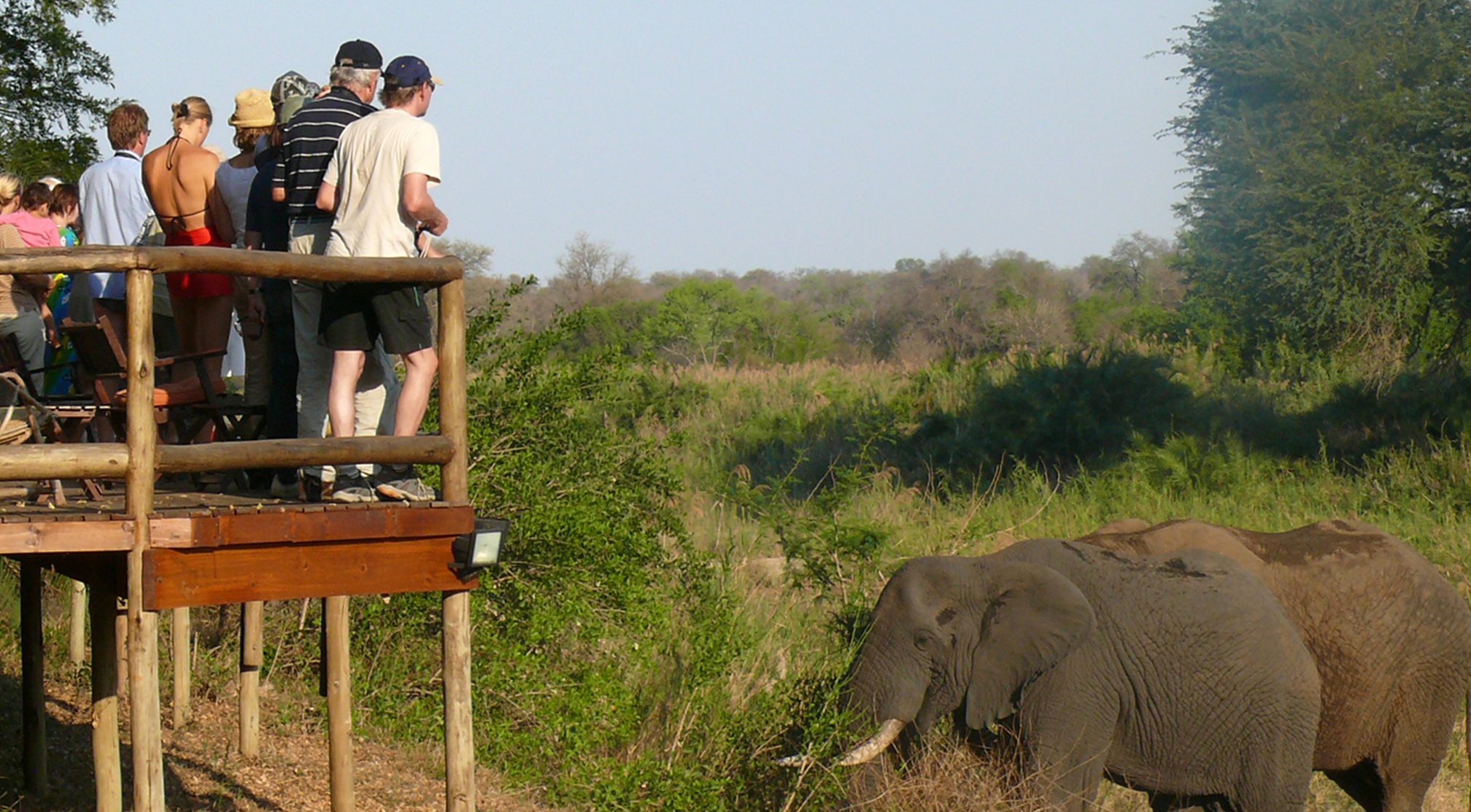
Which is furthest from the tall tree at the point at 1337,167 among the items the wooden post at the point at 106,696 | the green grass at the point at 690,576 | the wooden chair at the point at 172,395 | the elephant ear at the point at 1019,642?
the wooden post at the point at 106,696

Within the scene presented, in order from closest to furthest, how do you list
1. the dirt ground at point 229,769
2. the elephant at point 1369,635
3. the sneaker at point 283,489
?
1. the sneaker at point 283,489
2. the dirt ground at point 229,769
3. the elephant at point 1369,635

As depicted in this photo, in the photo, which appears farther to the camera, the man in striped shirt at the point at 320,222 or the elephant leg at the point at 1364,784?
the elephant leg at the point at 1364,784

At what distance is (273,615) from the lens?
10438 mm

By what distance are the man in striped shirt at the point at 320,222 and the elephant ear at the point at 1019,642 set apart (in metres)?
3.19

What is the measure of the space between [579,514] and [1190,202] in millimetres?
15859

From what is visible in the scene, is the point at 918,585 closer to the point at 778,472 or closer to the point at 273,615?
the point at 273,615

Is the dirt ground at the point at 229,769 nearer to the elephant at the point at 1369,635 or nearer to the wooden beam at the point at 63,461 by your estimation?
the wooden beam at the point at 63,461

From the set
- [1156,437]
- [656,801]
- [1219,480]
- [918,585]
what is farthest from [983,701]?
[1156,437]

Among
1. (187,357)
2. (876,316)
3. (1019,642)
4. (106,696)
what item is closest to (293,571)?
(106,696)

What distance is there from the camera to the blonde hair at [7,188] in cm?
902

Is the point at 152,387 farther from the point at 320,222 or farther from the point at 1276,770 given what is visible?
the point at 1276,770

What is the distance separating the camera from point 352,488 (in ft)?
20.0

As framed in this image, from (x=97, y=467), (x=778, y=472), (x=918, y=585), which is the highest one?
(x=97, y=467)

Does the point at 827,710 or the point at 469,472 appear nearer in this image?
the point at 827,710
